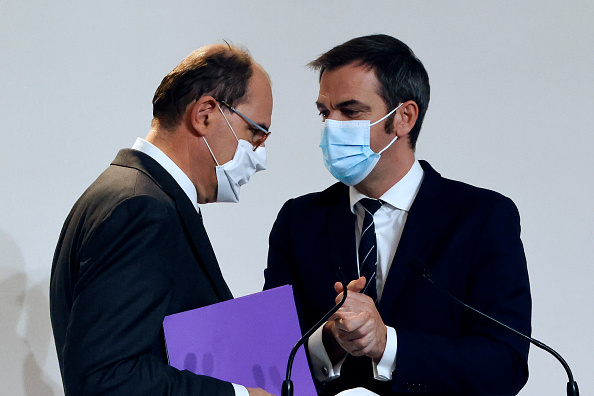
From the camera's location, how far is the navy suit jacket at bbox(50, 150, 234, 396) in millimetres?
1299

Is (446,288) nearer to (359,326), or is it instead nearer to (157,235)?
(359,326)

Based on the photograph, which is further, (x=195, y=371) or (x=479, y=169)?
(x=479, y=169)

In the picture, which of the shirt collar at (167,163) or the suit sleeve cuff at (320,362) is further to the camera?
the suit sleeve cuff at (320,362)

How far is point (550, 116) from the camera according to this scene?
324cm

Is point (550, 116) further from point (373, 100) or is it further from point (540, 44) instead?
point (373, 100)

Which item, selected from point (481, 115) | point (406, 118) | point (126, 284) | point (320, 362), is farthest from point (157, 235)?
point (481, 115)

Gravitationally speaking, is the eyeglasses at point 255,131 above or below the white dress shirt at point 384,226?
above

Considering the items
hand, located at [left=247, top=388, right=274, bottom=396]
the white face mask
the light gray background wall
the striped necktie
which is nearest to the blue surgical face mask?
the striped necktie

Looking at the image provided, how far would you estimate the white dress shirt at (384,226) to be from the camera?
6.01 feet

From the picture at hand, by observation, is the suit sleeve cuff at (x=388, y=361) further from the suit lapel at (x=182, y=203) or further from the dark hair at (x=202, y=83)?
the dark hair at (x=202, y=83)

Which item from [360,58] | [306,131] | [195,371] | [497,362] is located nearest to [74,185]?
[306,131]

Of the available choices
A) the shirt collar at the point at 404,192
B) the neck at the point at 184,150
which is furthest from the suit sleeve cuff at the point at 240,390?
A: the shirt collar at the point at 404,192

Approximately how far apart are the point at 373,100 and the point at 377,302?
1.76 ft

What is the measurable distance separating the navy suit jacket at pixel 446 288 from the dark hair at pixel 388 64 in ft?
0.75
